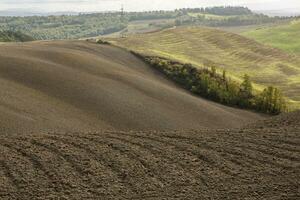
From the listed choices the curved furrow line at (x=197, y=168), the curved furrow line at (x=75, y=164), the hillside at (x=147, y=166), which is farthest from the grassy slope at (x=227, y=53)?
the curved furrow line at (x=75, y=164)

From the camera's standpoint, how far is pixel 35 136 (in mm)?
24078

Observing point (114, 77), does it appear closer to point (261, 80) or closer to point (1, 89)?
point (1, 89)

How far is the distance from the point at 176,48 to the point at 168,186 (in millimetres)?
77595

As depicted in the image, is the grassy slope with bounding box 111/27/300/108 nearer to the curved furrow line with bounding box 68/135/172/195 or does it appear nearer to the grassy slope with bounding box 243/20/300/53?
the grassy slope with bounding box 243/20/300/53

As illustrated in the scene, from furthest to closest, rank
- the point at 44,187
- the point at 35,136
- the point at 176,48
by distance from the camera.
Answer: the point at 176,48 → the point at 35,136 → the point at 44,187

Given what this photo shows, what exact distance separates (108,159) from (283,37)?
151 metres

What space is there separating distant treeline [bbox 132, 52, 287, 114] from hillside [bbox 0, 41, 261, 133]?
4.11 m

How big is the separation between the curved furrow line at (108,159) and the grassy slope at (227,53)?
167 ft

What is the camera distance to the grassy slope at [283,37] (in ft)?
487

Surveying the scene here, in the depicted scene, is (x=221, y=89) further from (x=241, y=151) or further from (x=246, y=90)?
(x=241, y=151)

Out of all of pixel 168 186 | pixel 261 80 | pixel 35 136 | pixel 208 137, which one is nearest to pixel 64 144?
pixel 35 136

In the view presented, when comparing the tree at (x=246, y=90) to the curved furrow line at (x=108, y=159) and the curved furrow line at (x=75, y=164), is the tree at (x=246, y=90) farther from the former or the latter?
the curved furrow line at (x=75, y=164)

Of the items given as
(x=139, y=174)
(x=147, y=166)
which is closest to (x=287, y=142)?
(x=147, y=166)

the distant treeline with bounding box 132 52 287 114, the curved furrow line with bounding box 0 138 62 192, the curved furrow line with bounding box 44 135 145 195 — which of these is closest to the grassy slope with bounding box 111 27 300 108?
the distant treeline with bounding box 132 52 287 114
